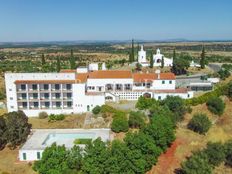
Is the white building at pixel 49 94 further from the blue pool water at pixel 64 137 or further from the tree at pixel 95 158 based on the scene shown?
the tree at pixel 95 158

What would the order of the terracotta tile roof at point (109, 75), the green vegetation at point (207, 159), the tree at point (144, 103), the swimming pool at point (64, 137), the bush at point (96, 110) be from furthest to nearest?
the terracotta tile roof at point (109, 75) → the tree at point (144, 103) → the bush at point (96, 110) → the swimming pool at point (64, 137) → the green vegetation at point (207, 159)

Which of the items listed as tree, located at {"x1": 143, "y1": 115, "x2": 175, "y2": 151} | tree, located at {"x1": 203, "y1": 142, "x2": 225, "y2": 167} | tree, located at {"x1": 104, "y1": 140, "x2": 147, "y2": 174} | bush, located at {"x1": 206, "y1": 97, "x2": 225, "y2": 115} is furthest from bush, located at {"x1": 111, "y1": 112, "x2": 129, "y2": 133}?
bush, located at {"x1": 206, "y1": 97, "x2": 225, "y2": 115}

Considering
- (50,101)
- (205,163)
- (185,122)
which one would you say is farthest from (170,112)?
(50,101)

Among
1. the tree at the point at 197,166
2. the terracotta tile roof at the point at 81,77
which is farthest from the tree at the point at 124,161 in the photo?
the terracotta tile roof at the point at 81,77

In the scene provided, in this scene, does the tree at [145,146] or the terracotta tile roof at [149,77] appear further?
the terracotta tile roof at [149,77]

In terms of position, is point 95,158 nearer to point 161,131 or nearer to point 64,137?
point 161,131

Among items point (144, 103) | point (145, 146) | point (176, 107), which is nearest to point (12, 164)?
point (145, 146)

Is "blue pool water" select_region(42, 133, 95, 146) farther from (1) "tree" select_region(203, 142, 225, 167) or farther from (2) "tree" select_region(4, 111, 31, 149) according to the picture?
(1) "tree" select_region(203, 142, 225, 167)
